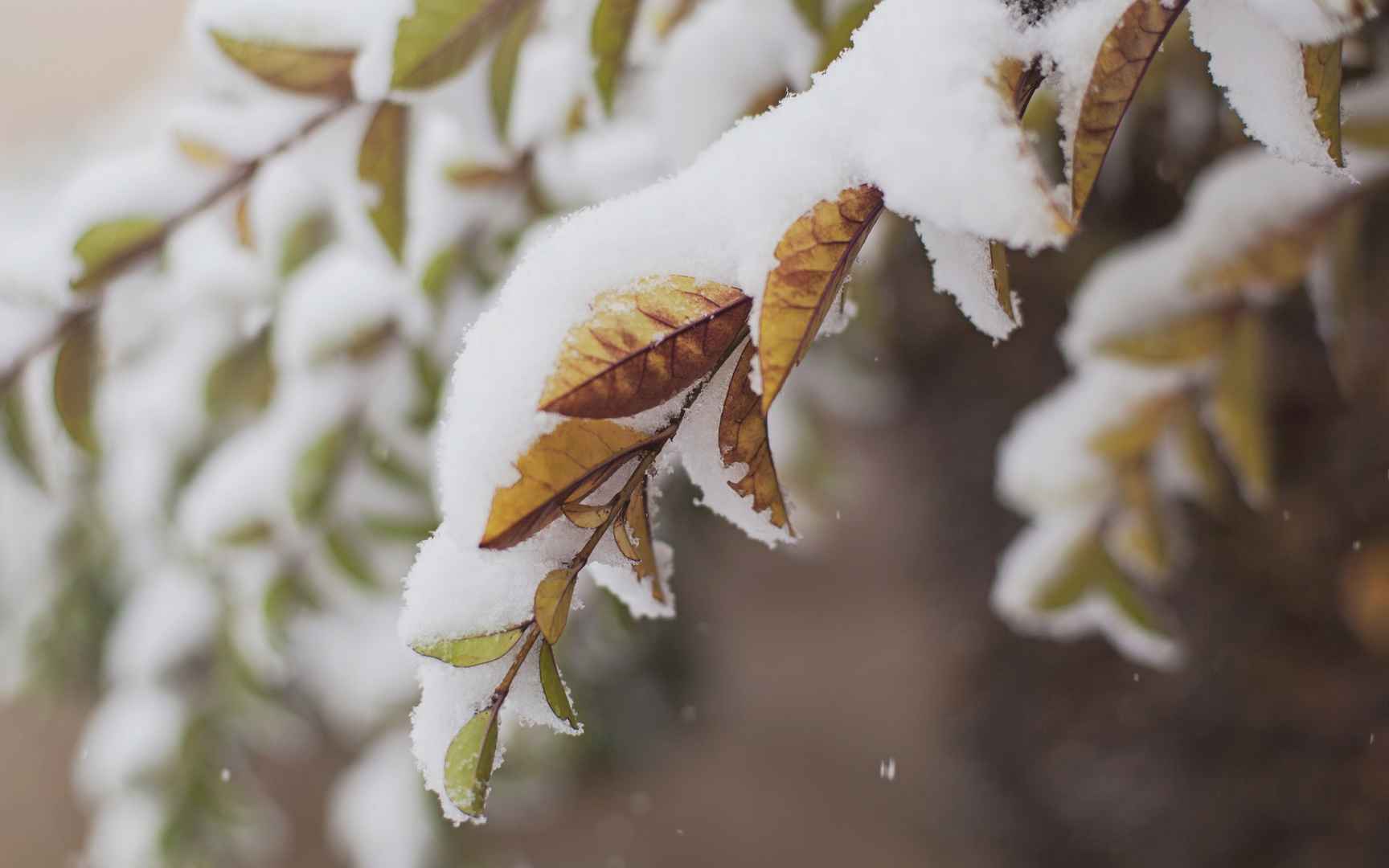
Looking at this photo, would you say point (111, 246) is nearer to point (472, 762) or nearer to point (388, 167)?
point (388, 167)

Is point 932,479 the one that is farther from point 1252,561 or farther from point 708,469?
point 708,469

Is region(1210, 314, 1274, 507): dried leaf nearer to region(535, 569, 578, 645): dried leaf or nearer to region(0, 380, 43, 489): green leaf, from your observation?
region(535, 569, 578, 645): dried leaf

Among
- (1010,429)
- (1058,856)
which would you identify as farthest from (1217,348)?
(1058,856)

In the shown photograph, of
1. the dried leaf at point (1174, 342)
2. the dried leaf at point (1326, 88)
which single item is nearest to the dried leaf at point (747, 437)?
the dried leaf at point (1326, 88)

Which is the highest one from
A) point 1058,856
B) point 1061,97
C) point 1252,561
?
point 1061,97

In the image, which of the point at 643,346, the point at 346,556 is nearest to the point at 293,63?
the point at 643,346

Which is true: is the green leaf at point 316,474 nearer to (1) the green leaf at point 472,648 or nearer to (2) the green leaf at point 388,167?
(2) the green leaf at point 388,167

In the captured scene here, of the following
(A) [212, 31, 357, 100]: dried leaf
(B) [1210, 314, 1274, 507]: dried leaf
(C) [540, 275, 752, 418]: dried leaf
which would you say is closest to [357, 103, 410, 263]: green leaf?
(A) [212, 31, 357, 100]: dried leaf
